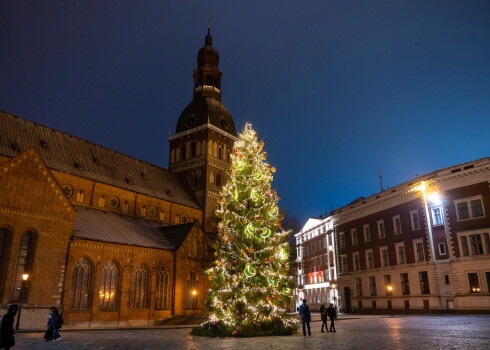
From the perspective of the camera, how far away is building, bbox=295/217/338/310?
62.0 metres

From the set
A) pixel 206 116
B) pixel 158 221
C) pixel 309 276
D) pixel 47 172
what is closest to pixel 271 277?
pixel 47 172

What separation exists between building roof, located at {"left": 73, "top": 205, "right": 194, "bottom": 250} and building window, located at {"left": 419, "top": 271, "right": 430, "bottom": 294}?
2296cm

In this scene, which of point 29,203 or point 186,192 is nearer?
point 29,203

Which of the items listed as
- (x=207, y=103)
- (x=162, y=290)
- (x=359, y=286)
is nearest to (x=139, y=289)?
(x=162, y=290)

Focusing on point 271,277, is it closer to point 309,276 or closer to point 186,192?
point 186,192

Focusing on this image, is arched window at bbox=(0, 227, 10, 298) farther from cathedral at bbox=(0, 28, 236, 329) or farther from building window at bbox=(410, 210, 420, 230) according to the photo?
building window at bbox=(410, 210, 420, 230)

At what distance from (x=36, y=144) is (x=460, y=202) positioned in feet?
126

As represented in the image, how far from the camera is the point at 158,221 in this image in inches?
1734

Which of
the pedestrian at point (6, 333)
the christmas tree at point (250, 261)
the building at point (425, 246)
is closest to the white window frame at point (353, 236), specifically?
the building at point (425, 246)

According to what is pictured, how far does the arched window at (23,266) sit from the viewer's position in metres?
26.0

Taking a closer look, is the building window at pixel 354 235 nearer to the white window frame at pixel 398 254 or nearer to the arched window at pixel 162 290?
the white window frame at pixel 398 254

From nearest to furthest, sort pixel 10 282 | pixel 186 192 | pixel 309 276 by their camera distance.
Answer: pixel 10 282 < pixel 186 192 < pixel 309 276

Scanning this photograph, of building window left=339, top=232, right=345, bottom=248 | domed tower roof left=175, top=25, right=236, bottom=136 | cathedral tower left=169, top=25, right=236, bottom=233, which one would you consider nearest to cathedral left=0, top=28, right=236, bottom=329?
cathedral tower left=169, top=25, right=236, bottom=233

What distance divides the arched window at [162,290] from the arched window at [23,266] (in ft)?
36.6
